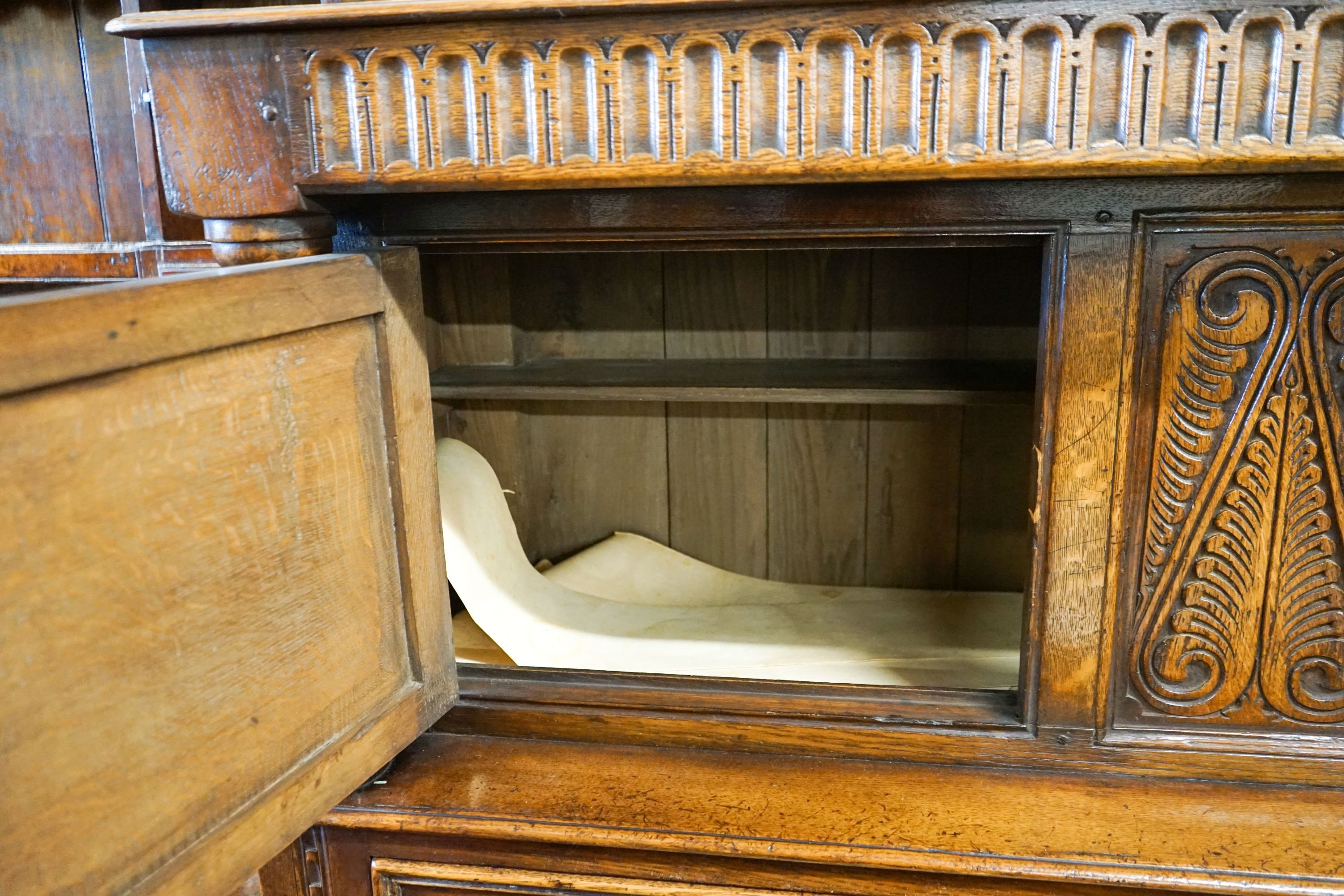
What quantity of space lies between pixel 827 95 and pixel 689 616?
2.79ft

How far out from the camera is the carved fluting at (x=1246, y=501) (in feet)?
2.83

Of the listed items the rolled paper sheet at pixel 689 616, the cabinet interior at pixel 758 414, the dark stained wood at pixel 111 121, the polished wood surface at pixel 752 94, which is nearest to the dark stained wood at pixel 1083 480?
the polished wood surface at pixel 752 94

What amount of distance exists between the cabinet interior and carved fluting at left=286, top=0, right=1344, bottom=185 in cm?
58

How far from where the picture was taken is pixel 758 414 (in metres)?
1.58

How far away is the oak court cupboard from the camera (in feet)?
2.21

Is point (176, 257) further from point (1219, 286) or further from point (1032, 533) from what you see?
point (1219, 286)

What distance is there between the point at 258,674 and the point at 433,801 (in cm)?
30

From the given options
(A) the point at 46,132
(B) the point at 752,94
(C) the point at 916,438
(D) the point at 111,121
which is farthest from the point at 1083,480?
(A) the point at 46,132

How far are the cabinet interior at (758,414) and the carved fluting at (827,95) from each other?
58cm

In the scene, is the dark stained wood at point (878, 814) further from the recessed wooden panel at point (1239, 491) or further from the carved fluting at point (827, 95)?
the carved fluting at point (827, 95)

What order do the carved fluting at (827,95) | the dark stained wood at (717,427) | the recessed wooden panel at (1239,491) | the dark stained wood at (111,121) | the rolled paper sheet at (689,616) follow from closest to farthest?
the carved fluting at (827,95) → the recessed wooden panel at (1239,491) → the rolled paper sheet at (689,616) → the dark stained wood at (111,121) → the dark stained wood at (717,427)

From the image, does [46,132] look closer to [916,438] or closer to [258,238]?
[258,238]

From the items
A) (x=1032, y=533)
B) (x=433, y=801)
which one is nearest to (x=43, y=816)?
(x=433, y=801)

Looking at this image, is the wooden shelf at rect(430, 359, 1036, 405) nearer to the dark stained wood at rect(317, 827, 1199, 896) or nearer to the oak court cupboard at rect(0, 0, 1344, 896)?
the oak court cupboard at rect(0, 0, 1344, 896)
